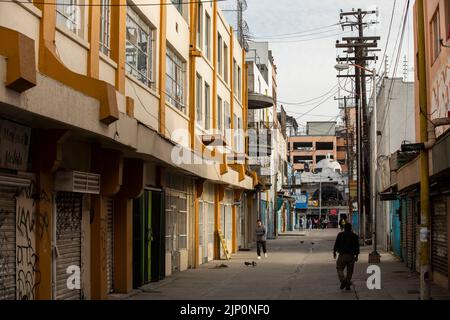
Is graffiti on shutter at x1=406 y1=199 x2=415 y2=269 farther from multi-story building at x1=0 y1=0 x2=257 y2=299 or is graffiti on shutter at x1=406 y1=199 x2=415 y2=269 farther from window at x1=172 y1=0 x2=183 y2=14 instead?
window at x1=172 y1=0 x2=183 y2=14

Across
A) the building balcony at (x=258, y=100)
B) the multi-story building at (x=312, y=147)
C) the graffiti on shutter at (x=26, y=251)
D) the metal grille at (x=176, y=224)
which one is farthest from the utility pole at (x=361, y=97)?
the multi-story building at (x=312, y=147)

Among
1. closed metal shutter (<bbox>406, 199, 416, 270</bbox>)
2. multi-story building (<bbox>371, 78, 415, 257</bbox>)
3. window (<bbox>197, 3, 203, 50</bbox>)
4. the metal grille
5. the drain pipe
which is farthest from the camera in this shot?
multi-story building (<bbox>371, 78, 415, 257</bbox>)

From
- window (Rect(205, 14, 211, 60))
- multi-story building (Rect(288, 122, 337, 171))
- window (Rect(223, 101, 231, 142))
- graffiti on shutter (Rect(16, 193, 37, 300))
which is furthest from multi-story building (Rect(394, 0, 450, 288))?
multi-story building (Rect(288, 122, 337, 171))

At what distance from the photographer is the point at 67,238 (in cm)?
1359

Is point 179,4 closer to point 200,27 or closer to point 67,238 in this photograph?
point 200,27

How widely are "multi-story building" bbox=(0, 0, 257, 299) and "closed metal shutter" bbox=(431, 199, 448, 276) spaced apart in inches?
283

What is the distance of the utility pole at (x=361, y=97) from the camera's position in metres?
38.3

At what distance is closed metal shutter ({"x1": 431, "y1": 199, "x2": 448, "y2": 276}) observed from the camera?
18.0 meters

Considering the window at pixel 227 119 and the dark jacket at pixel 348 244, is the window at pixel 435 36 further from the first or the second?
the window at pixel 227 119

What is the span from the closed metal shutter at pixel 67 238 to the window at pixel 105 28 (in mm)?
3513

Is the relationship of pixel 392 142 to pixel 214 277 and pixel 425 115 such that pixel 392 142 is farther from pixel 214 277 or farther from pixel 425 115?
pixel 425 115

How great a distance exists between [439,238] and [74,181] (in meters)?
10.6

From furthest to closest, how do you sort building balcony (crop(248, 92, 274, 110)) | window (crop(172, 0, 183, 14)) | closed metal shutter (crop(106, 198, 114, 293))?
building balcony (crop(248, 92, 274, 110))
window (crop(172, 0, 183, 14))
closed metal shutter (crop(106, 198, 114, 293))

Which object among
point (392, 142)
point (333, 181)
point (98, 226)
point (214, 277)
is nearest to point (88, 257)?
point (98, 226)
